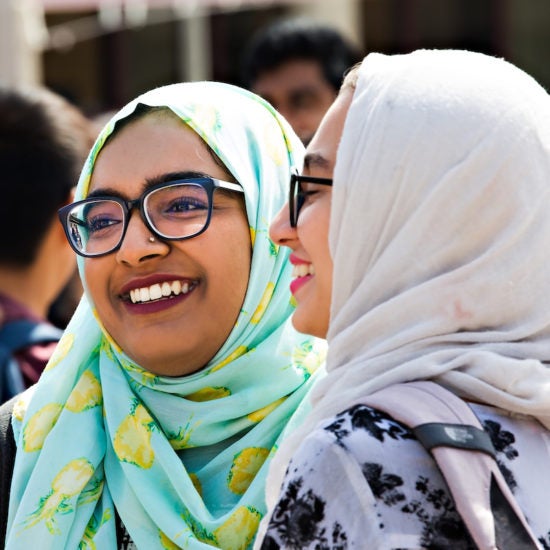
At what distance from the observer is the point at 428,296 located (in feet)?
6.24

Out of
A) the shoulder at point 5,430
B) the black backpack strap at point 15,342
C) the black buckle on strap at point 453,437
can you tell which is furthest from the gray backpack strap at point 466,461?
the black backpack strap at point 15,342

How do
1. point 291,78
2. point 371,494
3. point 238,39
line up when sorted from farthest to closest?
point 238,39, point 291,78, point 371,494

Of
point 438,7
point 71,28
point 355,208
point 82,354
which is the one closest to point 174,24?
point 71,28

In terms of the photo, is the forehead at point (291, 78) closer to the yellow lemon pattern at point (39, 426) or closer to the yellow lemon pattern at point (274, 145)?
the yellow lemon pattern at point (274, 145)

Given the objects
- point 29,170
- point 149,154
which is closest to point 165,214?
point 149,154

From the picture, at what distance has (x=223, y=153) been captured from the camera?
273 cm

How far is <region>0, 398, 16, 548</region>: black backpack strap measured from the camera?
272 centimetres

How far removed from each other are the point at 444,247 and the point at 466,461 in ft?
1.09

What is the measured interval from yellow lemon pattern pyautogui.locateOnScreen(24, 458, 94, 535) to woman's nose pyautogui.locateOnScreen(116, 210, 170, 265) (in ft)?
1.41

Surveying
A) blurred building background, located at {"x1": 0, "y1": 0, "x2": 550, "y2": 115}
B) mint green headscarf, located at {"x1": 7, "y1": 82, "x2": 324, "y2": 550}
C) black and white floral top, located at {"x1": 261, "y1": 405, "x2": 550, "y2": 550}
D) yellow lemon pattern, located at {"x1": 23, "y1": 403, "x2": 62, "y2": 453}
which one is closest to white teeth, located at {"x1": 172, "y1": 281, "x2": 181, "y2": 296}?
mint green headscarf, located at {"x1": 7, "y1": 82, "x2": 324, "y2": 550}

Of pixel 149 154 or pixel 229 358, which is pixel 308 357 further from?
pixel 149 154

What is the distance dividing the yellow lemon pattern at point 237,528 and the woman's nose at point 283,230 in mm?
607

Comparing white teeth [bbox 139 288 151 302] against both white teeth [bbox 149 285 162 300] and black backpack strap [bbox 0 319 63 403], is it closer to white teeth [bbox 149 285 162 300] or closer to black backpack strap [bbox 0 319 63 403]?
white teeth [bbox 149 285 162 300]

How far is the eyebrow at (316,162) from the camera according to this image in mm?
2123
